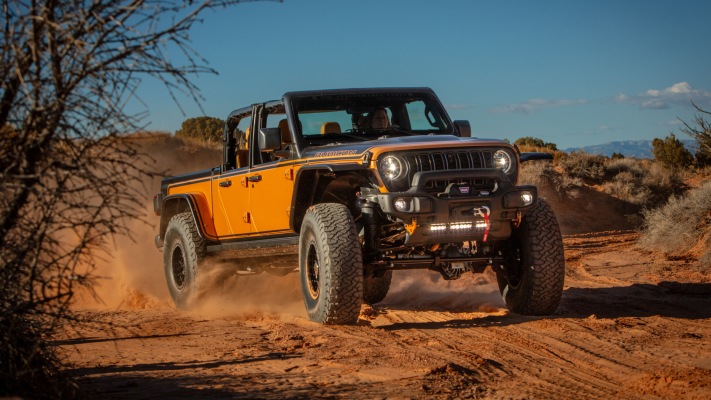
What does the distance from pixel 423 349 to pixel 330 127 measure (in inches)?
128

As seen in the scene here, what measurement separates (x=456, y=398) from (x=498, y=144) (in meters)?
3.49

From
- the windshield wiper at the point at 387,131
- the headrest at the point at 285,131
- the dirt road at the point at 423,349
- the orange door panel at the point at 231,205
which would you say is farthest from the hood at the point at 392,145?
the dirt road at the point at 423,349

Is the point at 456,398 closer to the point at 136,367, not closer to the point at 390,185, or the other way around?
the point at 136,367

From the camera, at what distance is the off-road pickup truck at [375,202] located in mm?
7746

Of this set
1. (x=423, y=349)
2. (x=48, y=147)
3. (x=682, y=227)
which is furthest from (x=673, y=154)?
(x=48, y=147)

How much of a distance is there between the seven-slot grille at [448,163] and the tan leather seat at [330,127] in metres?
1.62

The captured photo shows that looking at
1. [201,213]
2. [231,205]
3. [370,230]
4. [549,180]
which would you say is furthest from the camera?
[549,180]

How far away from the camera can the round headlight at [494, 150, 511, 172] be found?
324 inches

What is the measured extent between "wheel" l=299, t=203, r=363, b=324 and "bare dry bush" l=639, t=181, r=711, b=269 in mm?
8236

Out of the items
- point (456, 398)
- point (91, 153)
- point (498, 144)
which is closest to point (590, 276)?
point (498, 144)

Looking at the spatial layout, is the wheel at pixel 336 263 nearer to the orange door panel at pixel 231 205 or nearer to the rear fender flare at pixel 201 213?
the orange door panel at pixel 231 205

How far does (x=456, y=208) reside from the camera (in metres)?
7.66

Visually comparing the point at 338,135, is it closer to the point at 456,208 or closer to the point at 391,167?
the point at 391,167

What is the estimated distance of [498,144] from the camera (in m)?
8.19
